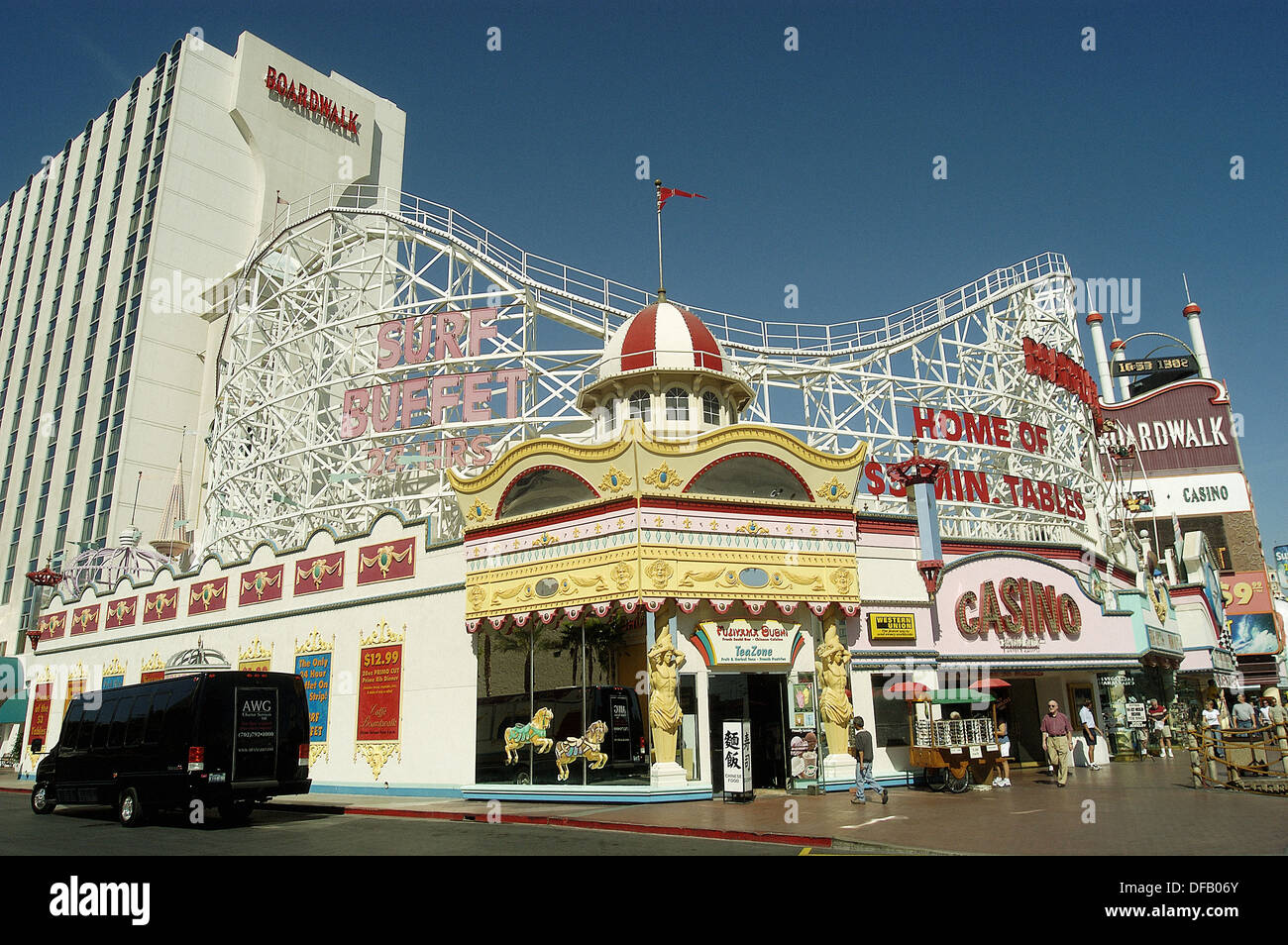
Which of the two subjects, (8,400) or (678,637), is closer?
(678,637)

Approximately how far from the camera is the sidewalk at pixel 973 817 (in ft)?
36.6

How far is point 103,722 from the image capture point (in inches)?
727

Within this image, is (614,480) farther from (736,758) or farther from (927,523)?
(927,523)

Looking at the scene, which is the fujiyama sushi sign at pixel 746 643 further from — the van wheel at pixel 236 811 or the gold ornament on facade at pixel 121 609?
the gold ornament on facade at pixel 121 609

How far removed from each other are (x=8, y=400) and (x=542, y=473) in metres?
59.7

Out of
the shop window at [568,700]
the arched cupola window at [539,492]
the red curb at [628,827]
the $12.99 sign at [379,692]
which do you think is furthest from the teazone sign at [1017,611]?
the $12.99 sign at [379,692]

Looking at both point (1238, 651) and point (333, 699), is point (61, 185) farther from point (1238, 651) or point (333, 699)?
point (1238, 651)

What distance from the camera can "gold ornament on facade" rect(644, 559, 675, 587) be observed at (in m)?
18.4

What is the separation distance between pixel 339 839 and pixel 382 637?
9308 millimetres

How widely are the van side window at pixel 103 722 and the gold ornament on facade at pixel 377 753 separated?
5718mm

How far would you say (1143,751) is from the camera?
90.9 feet

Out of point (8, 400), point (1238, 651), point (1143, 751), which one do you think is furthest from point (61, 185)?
point (1238, 651)

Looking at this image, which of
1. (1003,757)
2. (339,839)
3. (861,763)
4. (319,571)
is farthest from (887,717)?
(319,571)

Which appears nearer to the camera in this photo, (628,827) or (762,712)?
(628,827)
